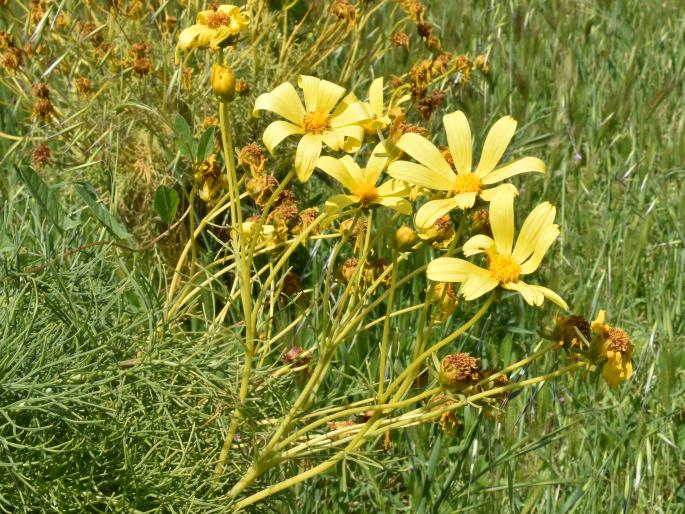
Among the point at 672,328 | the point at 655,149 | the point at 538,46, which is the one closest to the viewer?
the point at 672,328

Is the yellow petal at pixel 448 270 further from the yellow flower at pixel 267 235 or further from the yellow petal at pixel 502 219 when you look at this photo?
the yellow flower at pixel 267 235

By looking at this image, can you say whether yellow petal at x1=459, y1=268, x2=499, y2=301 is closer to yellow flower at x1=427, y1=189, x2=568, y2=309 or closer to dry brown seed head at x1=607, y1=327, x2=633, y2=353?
yellow flower at x1=427, y1=189, x2=568, y2=309

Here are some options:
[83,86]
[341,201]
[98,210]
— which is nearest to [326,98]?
[341,201]

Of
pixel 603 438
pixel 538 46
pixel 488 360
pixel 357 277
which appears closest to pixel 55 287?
pixel 357 277

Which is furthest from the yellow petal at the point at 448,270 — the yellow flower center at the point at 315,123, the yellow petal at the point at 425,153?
the yellow flower center at the point at 315,123

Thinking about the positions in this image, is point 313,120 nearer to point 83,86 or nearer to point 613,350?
point 613,350

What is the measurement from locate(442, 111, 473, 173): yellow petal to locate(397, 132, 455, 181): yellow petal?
0.07ft

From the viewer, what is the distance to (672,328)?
1857 mm

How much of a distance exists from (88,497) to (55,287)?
0.27 m

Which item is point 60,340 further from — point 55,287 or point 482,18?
point 482,18

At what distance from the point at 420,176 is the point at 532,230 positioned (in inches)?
5.2

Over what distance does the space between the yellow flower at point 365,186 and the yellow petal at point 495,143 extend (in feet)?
0.30

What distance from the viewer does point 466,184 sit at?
99 centimetres

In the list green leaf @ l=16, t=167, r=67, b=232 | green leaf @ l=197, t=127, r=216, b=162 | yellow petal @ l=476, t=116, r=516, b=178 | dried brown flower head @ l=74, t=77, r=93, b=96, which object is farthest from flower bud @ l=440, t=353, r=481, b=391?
dried brown flower head @ l=74, t=77, r=93, b=96
